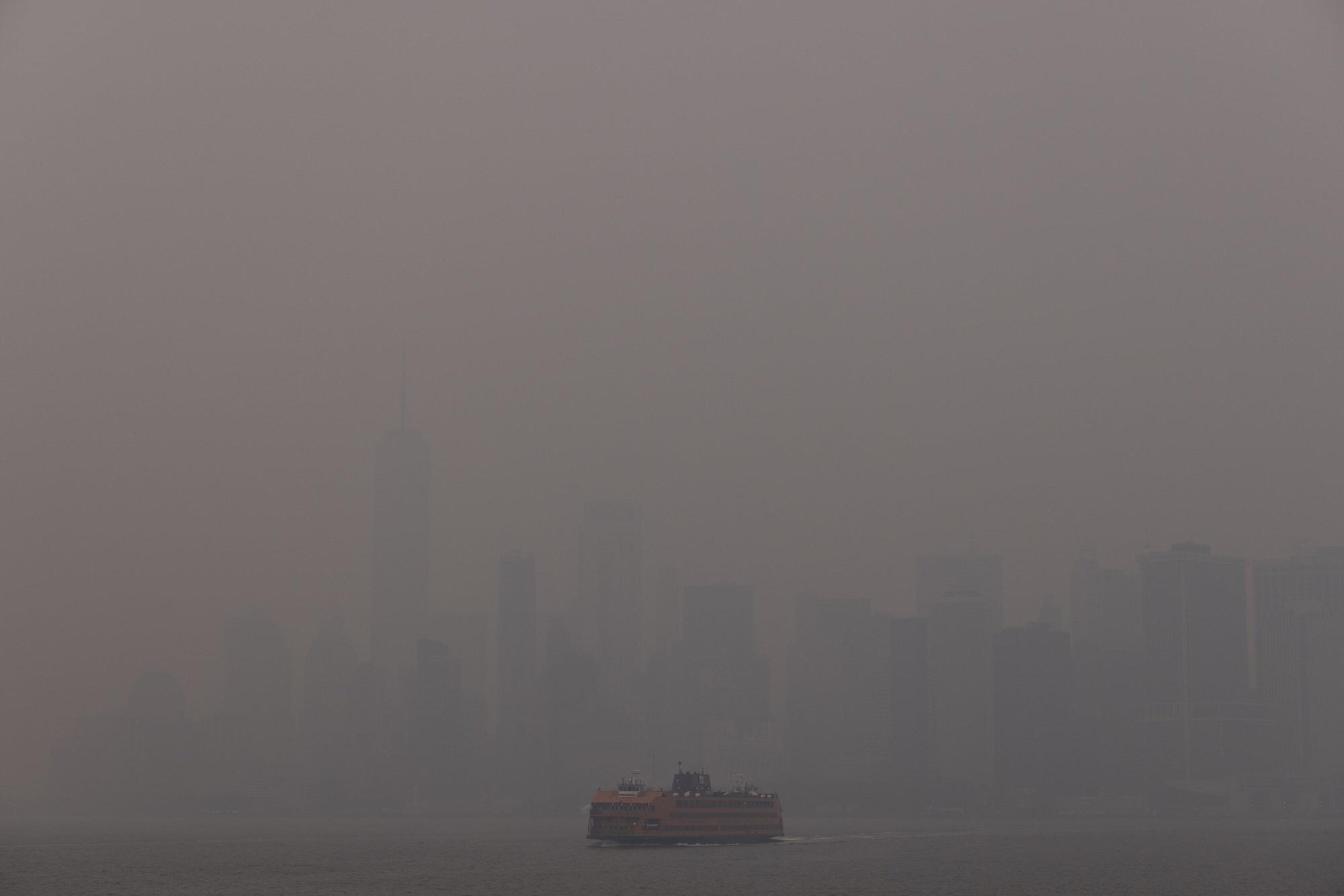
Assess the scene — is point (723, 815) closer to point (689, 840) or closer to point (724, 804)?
point (724, 804)

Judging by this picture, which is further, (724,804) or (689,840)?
(724,804)

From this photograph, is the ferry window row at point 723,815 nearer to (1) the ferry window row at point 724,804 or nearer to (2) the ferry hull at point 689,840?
(1) the ferry window row at point 724,804

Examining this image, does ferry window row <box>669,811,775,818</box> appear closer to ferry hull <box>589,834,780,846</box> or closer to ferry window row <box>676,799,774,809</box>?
ferry window row <box>676,799,774,809</box>

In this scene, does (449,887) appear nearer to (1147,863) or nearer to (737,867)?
(737,867)

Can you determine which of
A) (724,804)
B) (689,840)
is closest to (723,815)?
(724,804)

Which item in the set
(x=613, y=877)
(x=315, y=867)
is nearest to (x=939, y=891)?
(x=613, y=877)

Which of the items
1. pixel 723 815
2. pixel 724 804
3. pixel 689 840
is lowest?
pixel 689 840

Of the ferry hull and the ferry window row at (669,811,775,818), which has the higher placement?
the ferry window row at (669,811,775,818)

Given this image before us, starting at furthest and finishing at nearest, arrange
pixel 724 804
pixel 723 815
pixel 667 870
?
1. pixel 724 804
2. pixel 723 815
3. pixel 667 870

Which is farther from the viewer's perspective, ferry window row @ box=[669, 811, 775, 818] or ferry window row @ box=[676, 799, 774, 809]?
ferry window row @ box=[676, 799, 774, 809]
